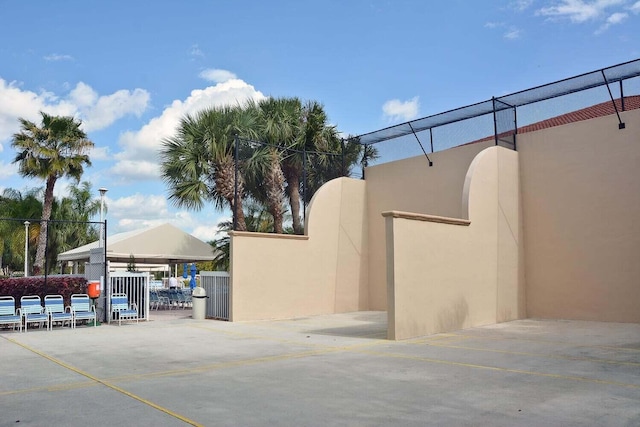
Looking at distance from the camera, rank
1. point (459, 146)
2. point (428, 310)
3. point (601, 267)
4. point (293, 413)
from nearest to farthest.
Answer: point (293, 413) < point (428, 310) < point (601, 267) < point (459, 146)

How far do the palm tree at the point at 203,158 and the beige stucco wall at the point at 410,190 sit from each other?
4.73 m

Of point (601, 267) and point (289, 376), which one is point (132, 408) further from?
point (601, 267)

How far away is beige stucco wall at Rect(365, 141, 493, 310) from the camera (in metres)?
16.1

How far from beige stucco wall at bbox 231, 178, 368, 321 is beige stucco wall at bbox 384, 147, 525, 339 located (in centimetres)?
506

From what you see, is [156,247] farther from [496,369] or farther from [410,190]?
[496,369]

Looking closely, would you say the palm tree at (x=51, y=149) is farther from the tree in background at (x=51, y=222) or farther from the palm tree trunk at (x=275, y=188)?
the palm tree trunk at (x=275, y=188)

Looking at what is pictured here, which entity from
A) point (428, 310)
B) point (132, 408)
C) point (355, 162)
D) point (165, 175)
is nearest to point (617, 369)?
point (428, 310)

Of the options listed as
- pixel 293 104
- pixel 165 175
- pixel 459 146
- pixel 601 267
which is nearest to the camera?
pixel 601 267

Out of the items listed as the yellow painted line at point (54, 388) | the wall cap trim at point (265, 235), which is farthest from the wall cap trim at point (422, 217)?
the yellow painted line at point (54, 388)

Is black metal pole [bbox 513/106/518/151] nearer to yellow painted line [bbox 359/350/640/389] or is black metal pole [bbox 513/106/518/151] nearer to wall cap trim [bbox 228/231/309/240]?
wall cap trim [bbox 228/231/309/240]

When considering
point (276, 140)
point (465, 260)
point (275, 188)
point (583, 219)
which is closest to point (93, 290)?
point (275, 188)

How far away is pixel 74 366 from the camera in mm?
8164

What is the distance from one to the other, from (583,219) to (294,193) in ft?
31.4

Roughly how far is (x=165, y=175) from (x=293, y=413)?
1373 cm
